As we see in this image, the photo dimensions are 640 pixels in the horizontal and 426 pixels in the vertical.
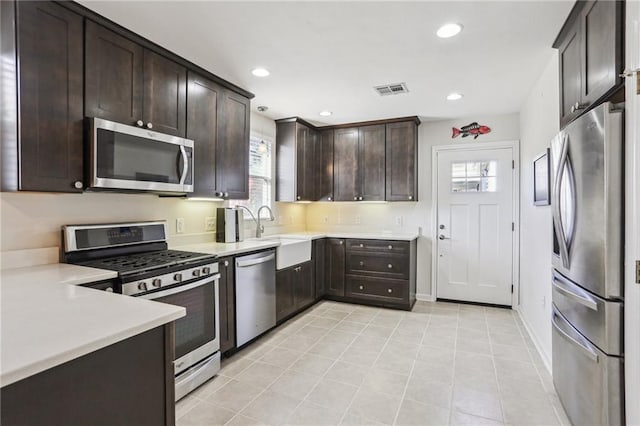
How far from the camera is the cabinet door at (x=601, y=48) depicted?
1474mm

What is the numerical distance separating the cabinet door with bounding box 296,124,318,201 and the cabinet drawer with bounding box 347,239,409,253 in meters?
0.90

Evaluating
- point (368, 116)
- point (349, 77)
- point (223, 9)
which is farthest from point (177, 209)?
point (368, 116)

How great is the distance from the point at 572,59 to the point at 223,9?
7.01ft

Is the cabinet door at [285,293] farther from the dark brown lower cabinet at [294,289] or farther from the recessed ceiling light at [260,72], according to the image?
the recessed ceiling light at [260,72]

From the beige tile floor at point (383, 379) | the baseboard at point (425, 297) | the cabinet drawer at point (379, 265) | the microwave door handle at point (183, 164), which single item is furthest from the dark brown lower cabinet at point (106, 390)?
the baseboard at point (425, 297)

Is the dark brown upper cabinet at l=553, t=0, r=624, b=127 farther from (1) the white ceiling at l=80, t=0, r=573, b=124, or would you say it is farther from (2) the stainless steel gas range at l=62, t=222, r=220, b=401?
(2) the stainless steel gas range at l=62, t=222, r=220, b=401

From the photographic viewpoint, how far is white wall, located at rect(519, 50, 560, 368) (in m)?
2.63

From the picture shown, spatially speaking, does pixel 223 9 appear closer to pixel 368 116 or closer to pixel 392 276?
pixel 368 116

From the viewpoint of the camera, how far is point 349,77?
9.73 ft

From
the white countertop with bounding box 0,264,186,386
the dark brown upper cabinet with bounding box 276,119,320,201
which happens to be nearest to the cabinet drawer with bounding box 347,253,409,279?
the dark brown upper cabinet with bounding box 276,119,320,201

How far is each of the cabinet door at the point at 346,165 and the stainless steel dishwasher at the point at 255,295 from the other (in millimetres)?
1756

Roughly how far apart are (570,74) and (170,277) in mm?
2840

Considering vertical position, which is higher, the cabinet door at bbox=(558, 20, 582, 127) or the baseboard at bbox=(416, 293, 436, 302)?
the cabinet door at bbox=(558, 20, 582, 127)

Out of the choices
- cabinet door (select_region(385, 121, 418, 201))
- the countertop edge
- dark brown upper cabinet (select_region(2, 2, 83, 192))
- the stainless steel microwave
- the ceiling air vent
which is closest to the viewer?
the countertop edge
